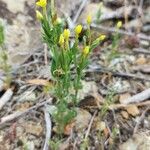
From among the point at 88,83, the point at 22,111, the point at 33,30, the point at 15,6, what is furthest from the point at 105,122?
the point at 15,6

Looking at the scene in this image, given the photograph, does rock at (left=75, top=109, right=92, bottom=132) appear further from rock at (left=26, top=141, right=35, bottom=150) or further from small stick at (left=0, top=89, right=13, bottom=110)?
small stick at (left=0, top=89, right=13, bottom=110)

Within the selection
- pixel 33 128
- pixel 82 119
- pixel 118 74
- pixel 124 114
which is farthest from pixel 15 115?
pixel 118 74

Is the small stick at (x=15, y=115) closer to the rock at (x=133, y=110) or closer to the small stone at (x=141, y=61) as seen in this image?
the rock at (x=133, y=110)

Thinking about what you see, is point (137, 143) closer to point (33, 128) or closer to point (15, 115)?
point (33, 128)

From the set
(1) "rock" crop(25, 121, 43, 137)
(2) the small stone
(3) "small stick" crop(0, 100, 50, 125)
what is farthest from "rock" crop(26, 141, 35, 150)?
(2) the small stone

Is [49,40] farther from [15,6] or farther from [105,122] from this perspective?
[15,6]

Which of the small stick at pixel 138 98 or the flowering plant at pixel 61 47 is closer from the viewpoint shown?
the flowering plant at pixel 61 47

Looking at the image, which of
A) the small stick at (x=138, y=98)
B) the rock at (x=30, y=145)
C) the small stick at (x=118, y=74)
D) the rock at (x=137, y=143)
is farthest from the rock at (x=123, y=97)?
the rock at (x=30, y=145)

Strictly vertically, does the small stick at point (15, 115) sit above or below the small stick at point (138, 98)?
above
